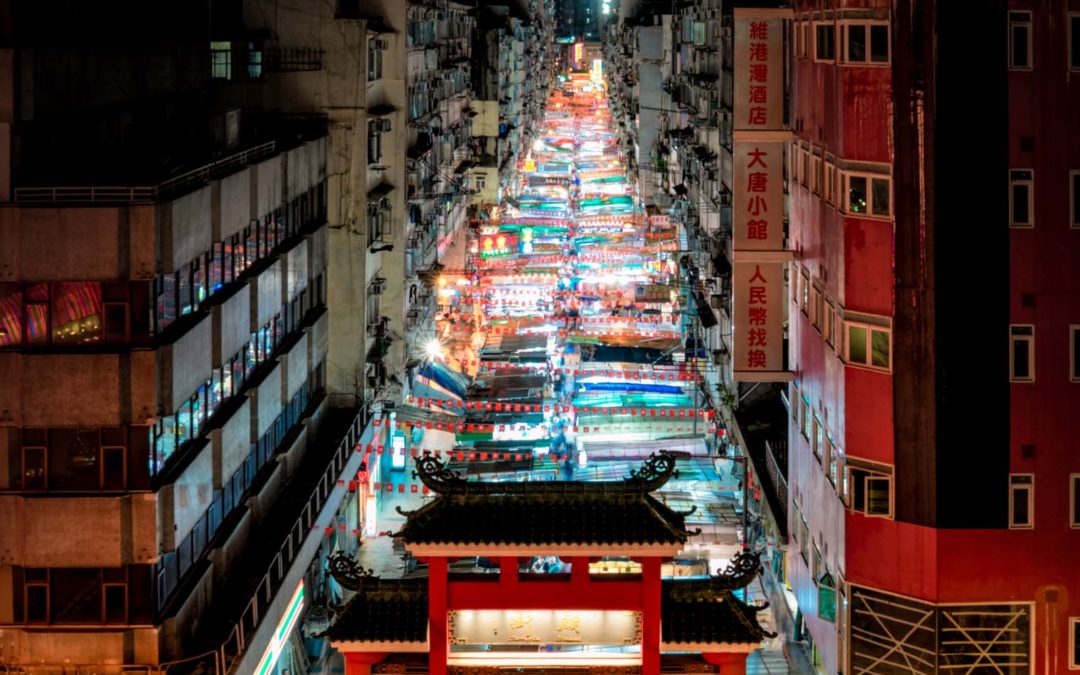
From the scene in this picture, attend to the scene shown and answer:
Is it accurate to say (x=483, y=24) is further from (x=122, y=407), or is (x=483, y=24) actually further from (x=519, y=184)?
(x=122, y=407)

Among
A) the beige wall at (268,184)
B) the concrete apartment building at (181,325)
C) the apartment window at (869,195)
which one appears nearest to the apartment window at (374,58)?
the concrete apartment building at (181,325)

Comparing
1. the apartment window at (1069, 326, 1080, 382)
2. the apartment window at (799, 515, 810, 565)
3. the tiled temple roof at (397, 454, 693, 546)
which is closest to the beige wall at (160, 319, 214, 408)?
the tiled temple roof at (397, 454, 693, 546)

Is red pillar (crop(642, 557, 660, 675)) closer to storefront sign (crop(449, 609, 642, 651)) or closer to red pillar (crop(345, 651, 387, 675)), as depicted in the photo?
storefront sign (crop(449, 609, 642, 651))

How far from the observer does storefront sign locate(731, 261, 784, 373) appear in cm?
2616

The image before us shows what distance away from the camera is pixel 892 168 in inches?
776

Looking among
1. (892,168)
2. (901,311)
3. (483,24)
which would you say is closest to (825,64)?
(892,168)

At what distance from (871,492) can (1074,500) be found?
9.16 feet

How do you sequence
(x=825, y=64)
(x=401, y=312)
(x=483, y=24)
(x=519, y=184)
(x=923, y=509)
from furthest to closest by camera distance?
(x=519, y=184), (x=483, y=24), (x=401, y=312), (x=825, y=64), (x=923, y=509)

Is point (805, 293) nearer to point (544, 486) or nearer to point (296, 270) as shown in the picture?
point (544, 486)

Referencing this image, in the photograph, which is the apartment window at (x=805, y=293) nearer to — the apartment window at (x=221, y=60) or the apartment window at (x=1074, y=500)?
the apartment window at (x=1074, y=500)

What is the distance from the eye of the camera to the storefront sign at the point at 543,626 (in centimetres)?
2056

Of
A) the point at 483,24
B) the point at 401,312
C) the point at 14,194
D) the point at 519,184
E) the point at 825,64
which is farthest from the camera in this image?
the point at 519,184

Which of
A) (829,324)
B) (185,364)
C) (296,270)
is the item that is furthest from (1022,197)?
(296,270)

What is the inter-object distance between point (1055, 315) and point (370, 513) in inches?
974
